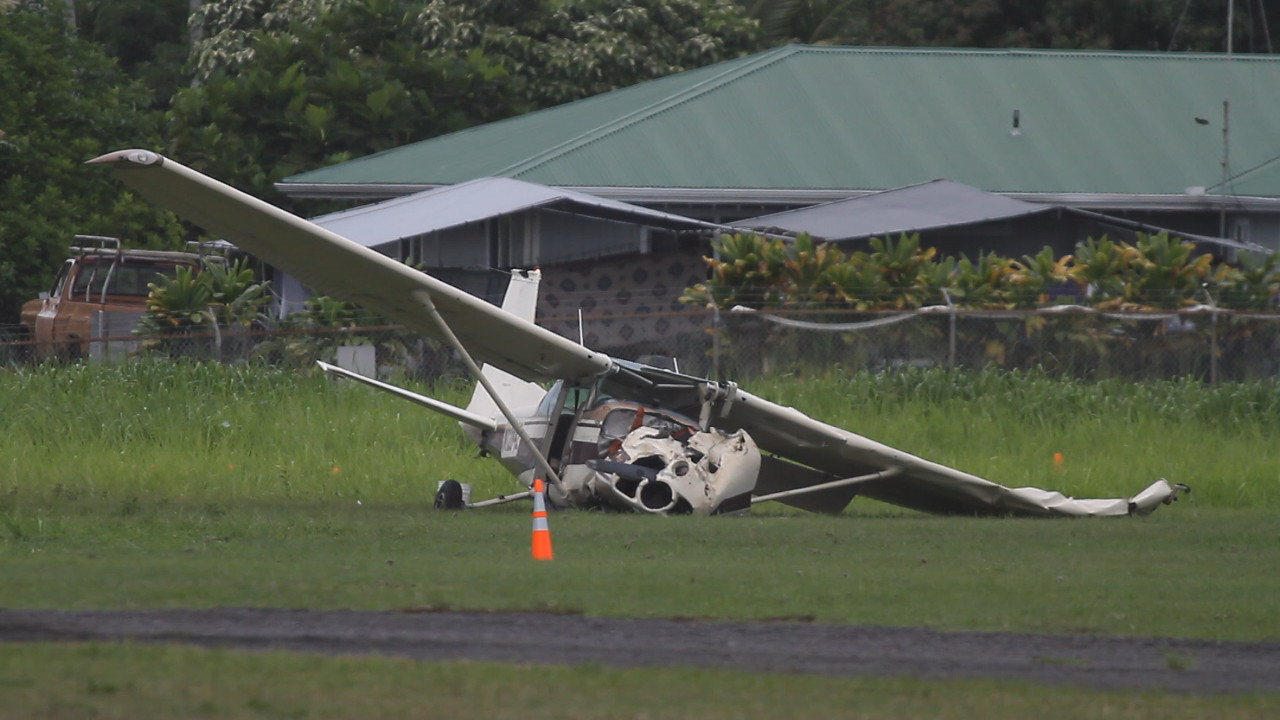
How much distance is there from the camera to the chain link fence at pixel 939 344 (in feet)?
66.3

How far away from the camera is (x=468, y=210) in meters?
25.4

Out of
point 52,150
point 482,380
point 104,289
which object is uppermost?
point 52,150

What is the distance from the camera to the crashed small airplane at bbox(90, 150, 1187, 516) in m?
13.7

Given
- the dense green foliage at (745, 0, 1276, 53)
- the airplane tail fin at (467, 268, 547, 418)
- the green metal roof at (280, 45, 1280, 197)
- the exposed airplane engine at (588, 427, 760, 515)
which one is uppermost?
the dense green foliage at (745, 0, 1276, 53)

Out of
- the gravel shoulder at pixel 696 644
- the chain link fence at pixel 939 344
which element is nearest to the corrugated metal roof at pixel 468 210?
the chain link fence at pixel 939 344

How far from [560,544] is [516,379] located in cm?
528

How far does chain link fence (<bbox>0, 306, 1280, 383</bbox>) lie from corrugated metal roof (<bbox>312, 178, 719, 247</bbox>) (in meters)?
4.02

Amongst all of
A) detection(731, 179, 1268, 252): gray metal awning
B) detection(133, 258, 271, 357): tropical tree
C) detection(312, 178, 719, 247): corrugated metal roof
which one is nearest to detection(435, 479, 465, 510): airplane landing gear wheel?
detection(133, 258, 271, 357): tropical tree

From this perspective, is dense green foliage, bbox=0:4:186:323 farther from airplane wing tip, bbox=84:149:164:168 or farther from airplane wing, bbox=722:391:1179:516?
airplane wing tip, bbox=84:149:164:168

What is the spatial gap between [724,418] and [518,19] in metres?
26.6

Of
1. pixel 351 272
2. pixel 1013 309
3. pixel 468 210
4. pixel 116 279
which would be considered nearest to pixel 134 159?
pixel 351 272

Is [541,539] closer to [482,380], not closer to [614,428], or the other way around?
[482,380]

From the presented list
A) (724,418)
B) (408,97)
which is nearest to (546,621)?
(724,418)

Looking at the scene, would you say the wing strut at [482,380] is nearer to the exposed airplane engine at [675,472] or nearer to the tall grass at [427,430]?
the exposed airplane engine at [675,472]
